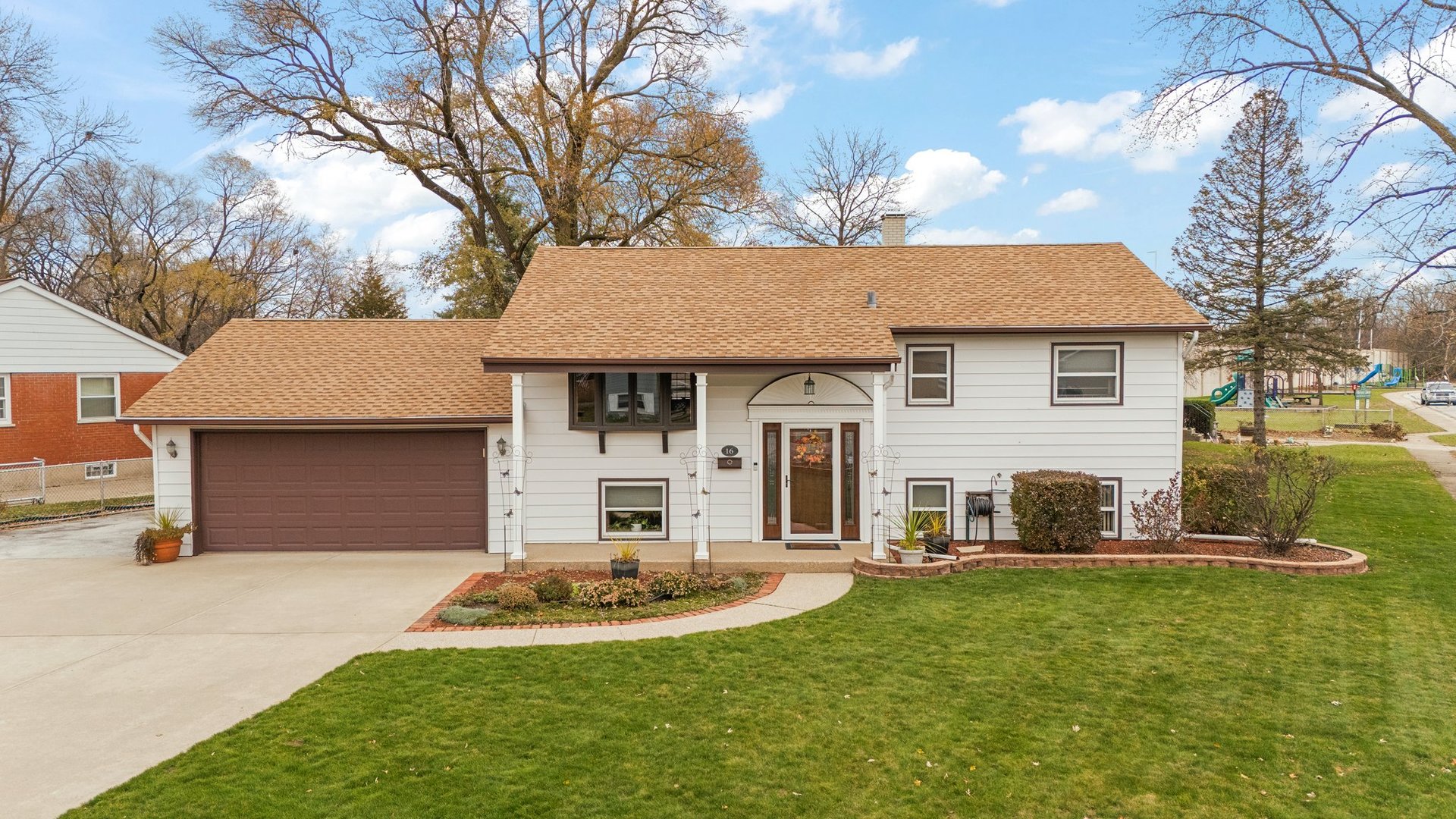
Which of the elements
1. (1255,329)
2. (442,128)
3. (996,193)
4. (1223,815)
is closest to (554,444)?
(1223,815)

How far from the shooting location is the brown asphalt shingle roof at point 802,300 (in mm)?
11602

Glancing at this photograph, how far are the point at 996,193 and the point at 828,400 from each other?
1262 cm

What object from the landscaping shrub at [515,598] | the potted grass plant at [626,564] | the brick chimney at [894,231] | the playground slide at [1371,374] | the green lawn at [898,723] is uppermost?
the brick chimney at [894,231]

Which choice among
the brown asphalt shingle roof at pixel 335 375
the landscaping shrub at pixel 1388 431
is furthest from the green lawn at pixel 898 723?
the landscaping shrub at pixel 1388 431

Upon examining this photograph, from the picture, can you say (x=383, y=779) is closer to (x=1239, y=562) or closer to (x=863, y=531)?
(x=863, y=531)

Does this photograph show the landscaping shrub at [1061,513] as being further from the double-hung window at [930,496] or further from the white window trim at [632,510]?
the white window trim at [632,510]

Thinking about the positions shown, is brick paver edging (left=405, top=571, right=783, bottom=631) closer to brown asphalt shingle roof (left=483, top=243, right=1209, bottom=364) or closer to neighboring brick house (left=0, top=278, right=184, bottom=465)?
brown asphalt shingle roof (left=483, top=243, right=1209, bottom=364)

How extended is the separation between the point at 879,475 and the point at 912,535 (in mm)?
990

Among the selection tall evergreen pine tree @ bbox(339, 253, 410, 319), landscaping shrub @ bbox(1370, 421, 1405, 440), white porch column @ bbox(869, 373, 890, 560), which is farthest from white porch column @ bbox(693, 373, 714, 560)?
landscaping shrub @ bbox(1370, 421, 1405, 440)

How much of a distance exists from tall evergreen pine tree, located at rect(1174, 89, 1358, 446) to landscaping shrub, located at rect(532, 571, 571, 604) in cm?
2373

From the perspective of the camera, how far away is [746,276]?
46.8 ft

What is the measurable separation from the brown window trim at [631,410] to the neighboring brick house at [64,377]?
47.8 feet

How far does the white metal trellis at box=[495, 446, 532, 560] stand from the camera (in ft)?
38.2

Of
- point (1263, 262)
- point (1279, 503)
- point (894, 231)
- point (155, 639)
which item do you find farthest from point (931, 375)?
point (1263, 262)
